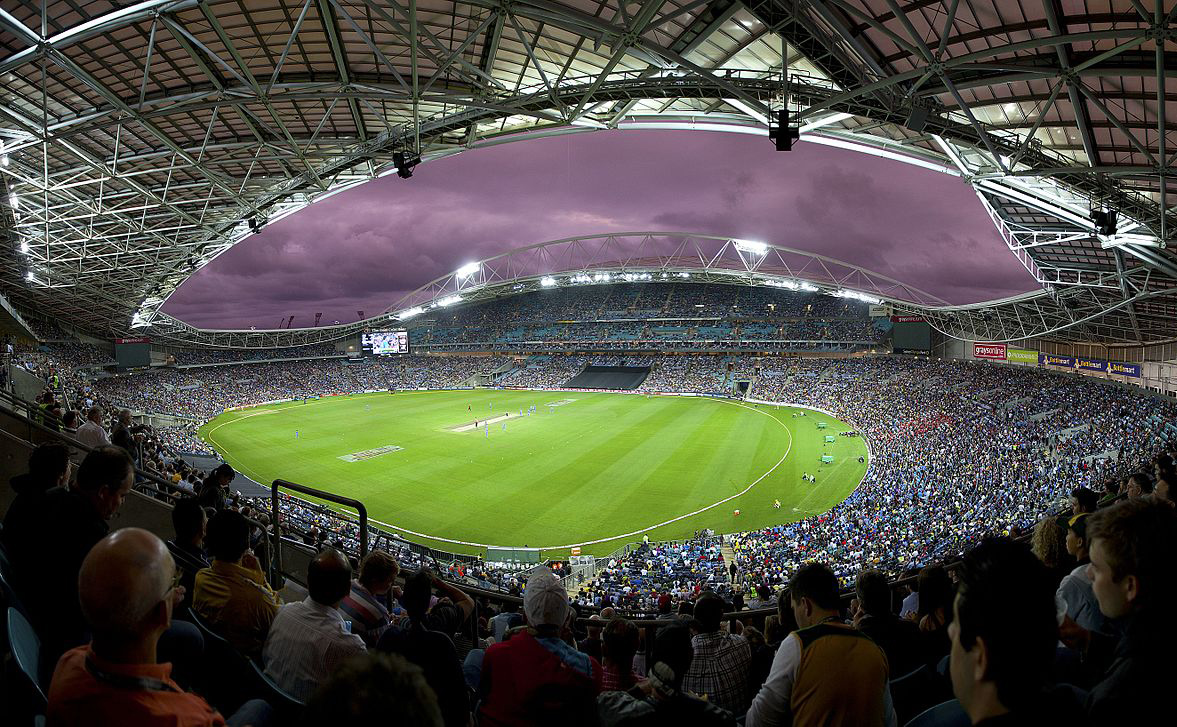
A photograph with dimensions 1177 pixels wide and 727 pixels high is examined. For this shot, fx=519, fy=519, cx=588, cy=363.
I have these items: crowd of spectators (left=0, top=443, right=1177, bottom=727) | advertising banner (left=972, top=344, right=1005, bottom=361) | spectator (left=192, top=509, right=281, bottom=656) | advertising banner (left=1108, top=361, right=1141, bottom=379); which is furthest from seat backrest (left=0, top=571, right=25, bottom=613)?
advertising banner (left=972, top=344, right=1005, bottom=361)

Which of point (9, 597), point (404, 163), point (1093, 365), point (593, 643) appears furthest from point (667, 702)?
point (1093, 365)

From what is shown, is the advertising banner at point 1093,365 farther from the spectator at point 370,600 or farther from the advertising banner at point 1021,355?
the spectator at point 370,600

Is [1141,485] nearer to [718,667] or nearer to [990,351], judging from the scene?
[718,667]

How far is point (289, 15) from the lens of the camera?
44.6 feet

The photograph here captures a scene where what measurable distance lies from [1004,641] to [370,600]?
13.3 feet

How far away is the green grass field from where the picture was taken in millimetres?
23656

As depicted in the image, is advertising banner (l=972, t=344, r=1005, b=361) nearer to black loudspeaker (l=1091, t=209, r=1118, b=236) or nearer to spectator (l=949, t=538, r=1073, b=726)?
black loudspeaker (l=1091, t=209, r=1118, b=236)

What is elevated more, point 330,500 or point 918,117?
point 918,117

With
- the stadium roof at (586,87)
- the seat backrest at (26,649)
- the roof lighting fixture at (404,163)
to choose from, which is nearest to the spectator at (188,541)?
the seat backrest at (26,649)

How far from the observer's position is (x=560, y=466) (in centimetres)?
3247

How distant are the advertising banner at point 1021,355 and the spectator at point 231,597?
5728 cm

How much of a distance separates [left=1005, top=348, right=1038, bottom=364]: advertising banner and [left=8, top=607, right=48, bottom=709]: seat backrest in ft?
191

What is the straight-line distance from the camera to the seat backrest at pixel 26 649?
2.18 metres

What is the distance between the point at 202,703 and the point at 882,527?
73.4ft
